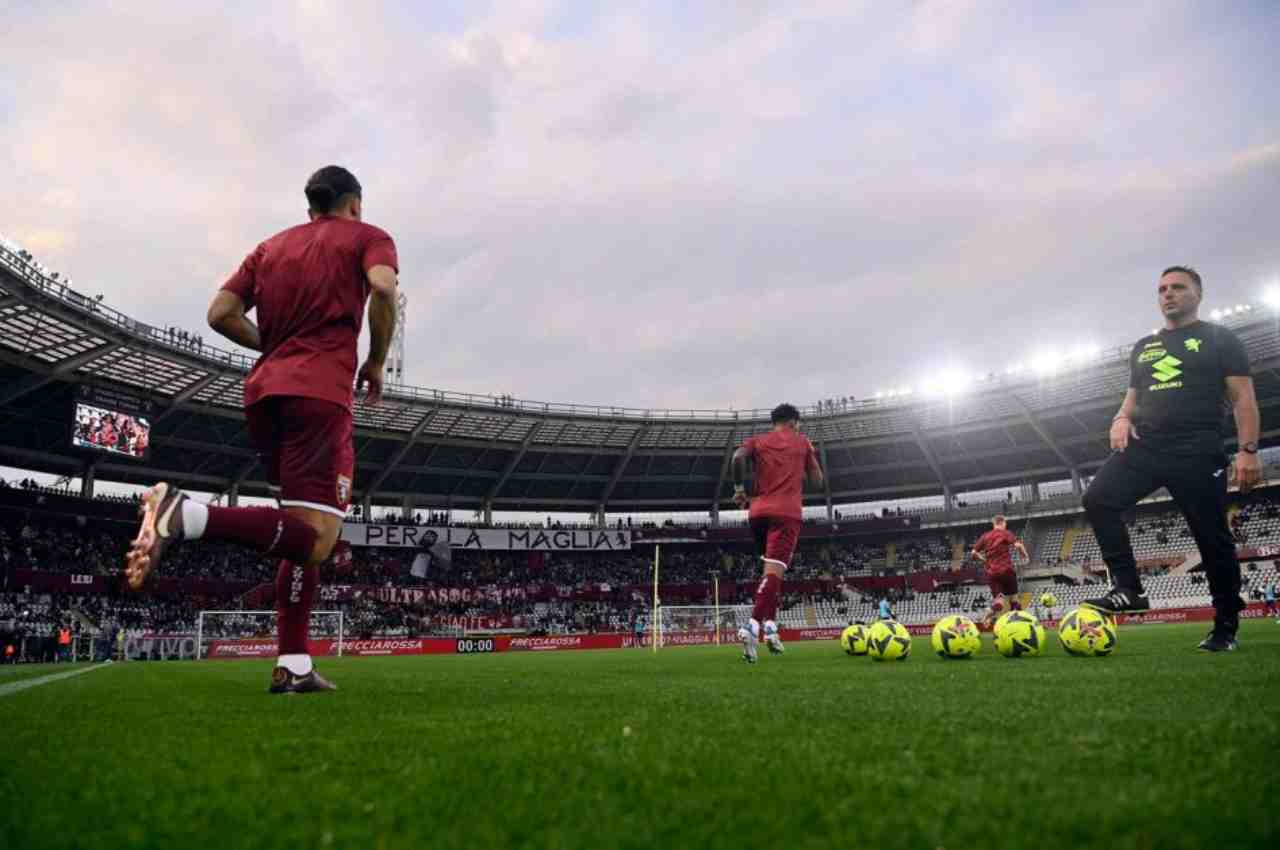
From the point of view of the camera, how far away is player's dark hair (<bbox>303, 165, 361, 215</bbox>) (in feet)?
14.8

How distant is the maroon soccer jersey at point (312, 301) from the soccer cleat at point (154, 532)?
76cm

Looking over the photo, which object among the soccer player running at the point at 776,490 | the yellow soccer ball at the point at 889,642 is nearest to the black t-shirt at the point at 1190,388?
the yellow soccer ball at the point at 889,642

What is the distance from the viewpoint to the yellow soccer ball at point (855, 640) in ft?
26.7

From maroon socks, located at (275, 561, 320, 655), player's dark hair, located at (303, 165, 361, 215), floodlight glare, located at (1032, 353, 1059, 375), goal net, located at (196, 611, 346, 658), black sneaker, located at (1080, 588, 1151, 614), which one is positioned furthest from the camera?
floodlight glare, located at (1032, 353, 1059, 375)

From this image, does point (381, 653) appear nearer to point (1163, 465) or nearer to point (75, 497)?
point (75, 497)

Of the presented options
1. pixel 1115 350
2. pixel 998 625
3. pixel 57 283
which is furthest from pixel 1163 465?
pixel 1115 350

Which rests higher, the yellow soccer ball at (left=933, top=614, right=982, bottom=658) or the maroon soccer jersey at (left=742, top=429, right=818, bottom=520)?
the maroon soccer jersey at (left=742, top=429, right=818, bottom=520)

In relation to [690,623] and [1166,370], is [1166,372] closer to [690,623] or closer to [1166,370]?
[1166,370]

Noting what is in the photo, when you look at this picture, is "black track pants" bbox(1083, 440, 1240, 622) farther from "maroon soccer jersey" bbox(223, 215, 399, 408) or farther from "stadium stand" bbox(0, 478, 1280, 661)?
"stadium stand" bbox(0, 478, 1280, 661)

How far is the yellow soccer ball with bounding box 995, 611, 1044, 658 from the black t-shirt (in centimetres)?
187

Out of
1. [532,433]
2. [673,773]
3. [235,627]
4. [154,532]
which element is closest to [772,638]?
[154,532]

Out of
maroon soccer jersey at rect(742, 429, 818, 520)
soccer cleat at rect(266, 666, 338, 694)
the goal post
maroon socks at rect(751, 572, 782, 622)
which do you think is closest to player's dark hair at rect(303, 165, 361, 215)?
soccer cleat at rect(266, 666, 338, 694)

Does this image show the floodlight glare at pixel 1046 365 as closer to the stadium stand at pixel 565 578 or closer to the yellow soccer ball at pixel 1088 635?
the stadium stand at pixel 565 578

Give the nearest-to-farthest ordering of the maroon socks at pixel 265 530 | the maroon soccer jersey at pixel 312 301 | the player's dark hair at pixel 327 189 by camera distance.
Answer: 1. the maroon socks at pixel 265 530
2. the maroon soccer jersey at pixel 312 301
3. the player's dark hair at pixel 327 189
